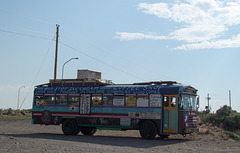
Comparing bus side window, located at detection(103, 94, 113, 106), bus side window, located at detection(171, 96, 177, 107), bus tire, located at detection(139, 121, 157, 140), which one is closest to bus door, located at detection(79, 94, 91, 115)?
bus side window, located at detection(103, 94, 113, 106)

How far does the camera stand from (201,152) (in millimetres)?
13773

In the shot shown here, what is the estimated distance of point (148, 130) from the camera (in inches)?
758

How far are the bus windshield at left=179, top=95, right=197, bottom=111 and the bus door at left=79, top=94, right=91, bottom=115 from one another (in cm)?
617

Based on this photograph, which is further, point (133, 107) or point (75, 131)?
point (75, 131)

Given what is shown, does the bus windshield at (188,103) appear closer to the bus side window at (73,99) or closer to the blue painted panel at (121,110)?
the blue painted panel at (121,110)

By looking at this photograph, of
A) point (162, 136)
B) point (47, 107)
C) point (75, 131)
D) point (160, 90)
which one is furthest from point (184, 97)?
point (47, 107)

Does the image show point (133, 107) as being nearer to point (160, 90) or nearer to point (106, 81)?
point (160, 90)

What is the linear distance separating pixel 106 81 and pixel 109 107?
8.75ft

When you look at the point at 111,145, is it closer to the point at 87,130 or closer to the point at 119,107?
the point at 119,107

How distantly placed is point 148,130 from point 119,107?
2.38 metres

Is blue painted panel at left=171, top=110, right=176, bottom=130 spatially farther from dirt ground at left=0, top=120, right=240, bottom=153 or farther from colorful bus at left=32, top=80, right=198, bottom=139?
dirt ground at left=0, top=120, right=240, bottom=153

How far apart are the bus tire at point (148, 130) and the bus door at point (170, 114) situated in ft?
2.20

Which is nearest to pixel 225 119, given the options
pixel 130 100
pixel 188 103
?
pixel 188 103

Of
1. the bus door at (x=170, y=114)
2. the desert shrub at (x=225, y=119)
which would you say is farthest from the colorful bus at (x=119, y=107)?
the desert shrub at (x=225, y=119)
